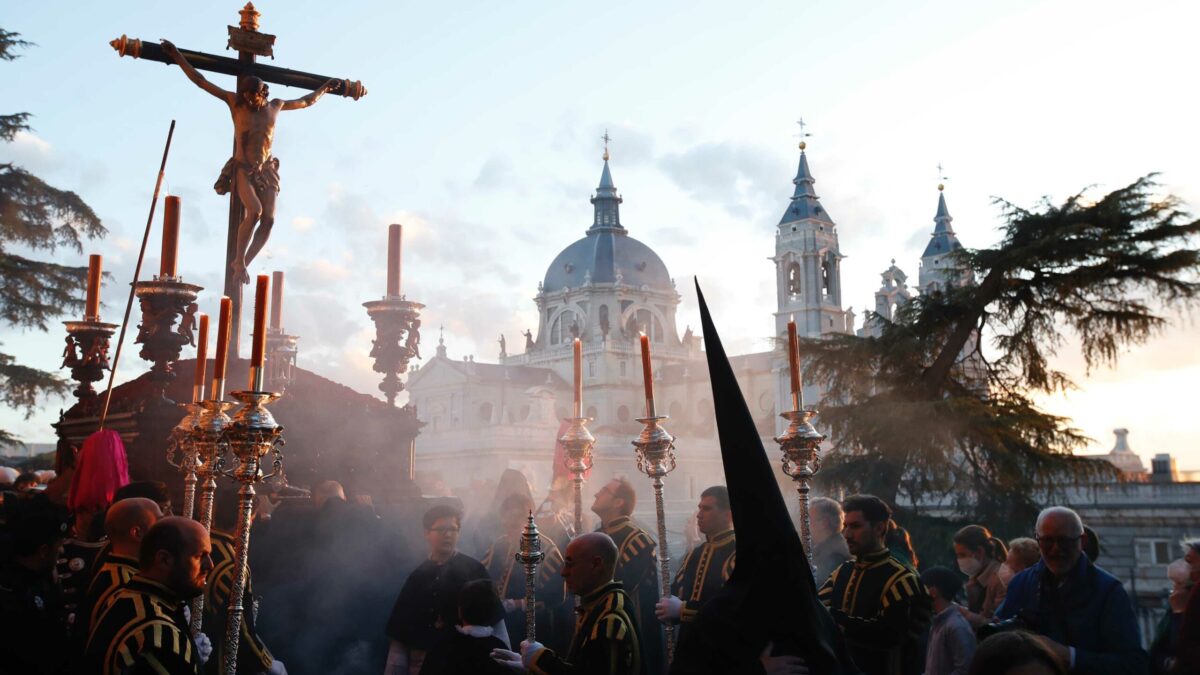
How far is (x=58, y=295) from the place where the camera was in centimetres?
1830

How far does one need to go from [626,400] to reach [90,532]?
73922mm

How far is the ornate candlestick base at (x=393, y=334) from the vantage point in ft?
29.1

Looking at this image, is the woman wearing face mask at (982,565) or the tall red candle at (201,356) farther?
the woman wearing face mask at (982,565)

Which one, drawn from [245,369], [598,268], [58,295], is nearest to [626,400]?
[598,268]

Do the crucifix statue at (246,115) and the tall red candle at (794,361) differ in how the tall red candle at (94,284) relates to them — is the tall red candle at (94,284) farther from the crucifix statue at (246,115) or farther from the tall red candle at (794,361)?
the tall red candle at (794,361)

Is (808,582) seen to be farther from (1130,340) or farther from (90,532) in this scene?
(1130,340)

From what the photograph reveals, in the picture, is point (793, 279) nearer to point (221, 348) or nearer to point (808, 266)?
point (808, 266)

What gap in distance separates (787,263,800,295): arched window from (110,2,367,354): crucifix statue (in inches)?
2307

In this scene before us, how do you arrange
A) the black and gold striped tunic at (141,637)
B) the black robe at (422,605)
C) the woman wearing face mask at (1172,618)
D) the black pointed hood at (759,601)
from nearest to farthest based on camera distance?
the black pointed hood at (759,601), the black and gold striped tunic at (141,637), the woman wearing face mask at (1172,618), the black robe at (422,605)

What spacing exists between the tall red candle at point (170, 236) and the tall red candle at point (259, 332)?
2.92 m

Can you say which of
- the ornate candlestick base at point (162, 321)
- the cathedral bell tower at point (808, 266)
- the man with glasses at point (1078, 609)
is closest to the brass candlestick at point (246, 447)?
the ornate candlestick base at point (162, 321)

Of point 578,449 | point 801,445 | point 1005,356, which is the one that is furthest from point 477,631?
point 1005,356

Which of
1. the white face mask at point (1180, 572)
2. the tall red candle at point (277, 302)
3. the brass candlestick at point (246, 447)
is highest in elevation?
the tall red candle at point (277, 302)

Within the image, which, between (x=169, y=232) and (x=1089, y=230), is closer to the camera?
(x=169, y=232)
